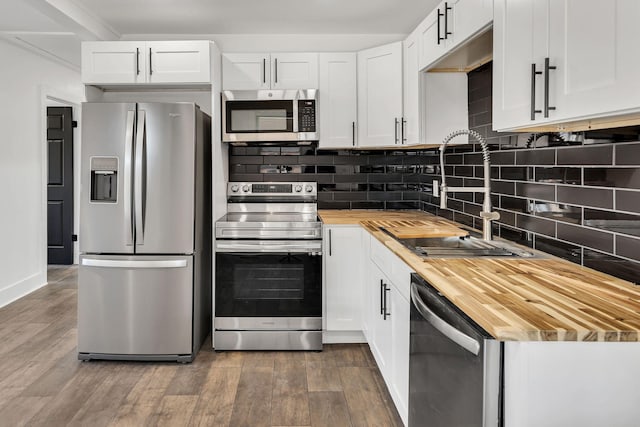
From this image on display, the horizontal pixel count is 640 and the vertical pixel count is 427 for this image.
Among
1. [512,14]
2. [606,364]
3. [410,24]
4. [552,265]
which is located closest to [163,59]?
[410,24]

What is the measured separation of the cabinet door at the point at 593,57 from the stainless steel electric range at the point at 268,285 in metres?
2.21

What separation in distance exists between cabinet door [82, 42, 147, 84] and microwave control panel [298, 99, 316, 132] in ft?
3.60

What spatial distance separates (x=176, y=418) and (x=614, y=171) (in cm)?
223

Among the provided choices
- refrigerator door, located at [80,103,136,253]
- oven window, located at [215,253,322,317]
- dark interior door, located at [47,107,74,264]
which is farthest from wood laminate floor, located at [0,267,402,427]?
dark interior door, located at [47,107,74,264]

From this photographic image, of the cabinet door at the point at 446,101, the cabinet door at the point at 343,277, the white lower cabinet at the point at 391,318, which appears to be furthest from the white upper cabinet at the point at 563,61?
the cabinet door at the point at 343,277

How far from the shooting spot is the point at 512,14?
5.82 feet

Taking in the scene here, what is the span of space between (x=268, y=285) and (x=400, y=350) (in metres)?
1.44

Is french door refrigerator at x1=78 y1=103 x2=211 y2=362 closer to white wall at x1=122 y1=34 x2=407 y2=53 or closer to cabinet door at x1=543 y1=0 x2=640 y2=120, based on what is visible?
white wall at x1=122 y1=34 x2=407 y2=53

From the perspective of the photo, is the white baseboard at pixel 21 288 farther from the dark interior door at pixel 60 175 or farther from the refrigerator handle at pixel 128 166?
the refrigerator handle at pixel 128 166

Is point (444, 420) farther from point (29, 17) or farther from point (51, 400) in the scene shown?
point (29, 17)

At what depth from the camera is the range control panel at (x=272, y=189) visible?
13.5ft

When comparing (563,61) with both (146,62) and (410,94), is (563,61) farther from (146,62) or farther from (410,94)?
(146,62)

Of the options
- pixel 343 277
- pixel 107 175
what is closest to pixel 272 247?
pixel 343 277

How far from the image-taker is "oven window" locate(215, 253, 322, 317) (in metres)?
3.50
